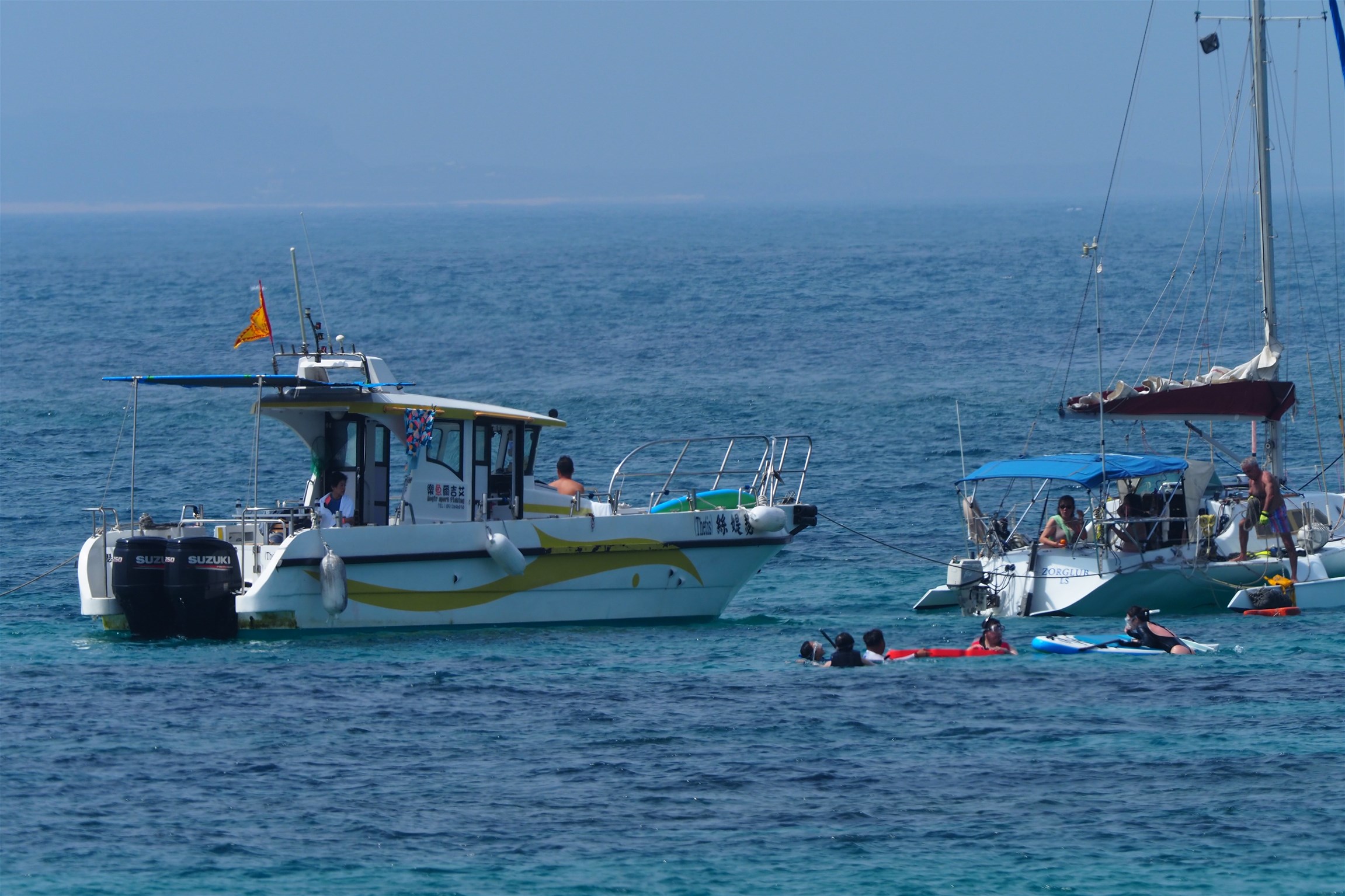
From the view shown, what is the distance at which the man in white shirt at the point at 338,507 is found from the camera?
25.3 meters

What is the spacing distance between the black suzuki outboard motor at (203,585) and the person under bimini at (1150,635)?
1126cm

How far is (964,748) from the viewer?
65.5 feet

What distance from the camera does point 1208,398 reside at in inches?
1161

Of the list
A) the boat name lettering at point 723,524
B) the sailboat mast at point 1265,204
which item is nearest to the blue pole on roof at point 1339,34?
the sailboat mast at point 1265,204

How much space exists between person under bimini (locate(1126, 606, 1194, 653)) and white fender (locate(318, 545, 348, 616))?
32.6 feet

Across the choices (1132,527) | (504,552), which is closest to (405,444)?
(504,552)

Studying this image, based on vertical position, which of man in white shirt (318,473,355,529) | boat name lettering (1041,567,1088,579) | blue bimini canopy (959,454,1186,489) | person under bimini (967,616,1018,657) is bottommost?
person under bimini (967,616,1018,657)

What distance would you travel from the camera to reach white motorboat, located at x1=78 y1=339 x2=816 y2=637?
24.6 meters

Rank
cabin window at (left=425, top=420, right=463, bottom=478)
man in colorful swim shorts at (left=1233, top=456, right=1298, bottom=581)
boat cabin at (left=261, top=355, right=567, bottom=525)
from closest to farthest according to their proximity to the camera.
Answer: boat cabin at (left=261, top=355, right=567, bottom=525)
cabin window at (left=425, top=420, right=463, bottom=478)
man in colorful swim shorts at (left=1233, top=456, right=1298, bottom=581)

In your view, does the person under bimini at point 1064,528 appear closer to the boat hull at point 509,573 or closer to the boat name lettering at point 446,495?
the boat hull at point 509,573

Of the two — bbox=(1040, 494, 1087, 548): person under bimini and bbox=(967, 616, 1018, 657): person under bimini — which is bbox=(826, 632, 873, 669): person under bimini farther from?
bbox=(1040, 494, 1087, 548): person under bimini

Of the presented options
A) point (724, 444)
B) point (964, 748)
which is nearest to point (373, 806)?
point (964, 748)

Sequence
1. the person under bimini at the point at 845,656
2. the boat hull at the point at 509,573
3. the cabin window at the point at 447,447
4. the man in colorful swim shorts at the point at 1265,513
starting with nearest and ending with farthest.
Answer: the person under bimini at the point at 845,656 < the boat hull at the point at 509,573 < the cabin window at the point at 447,447 < the man in colorful swim shorts at the point at 1265,513

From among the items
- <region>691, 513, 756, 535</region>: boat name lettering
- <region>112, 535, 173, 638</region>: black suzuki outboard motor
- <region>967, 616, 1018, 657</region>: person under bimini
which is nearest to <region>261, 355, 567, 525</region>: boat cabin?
<region>691, 513, 756, 535</region>: boat name lettering
